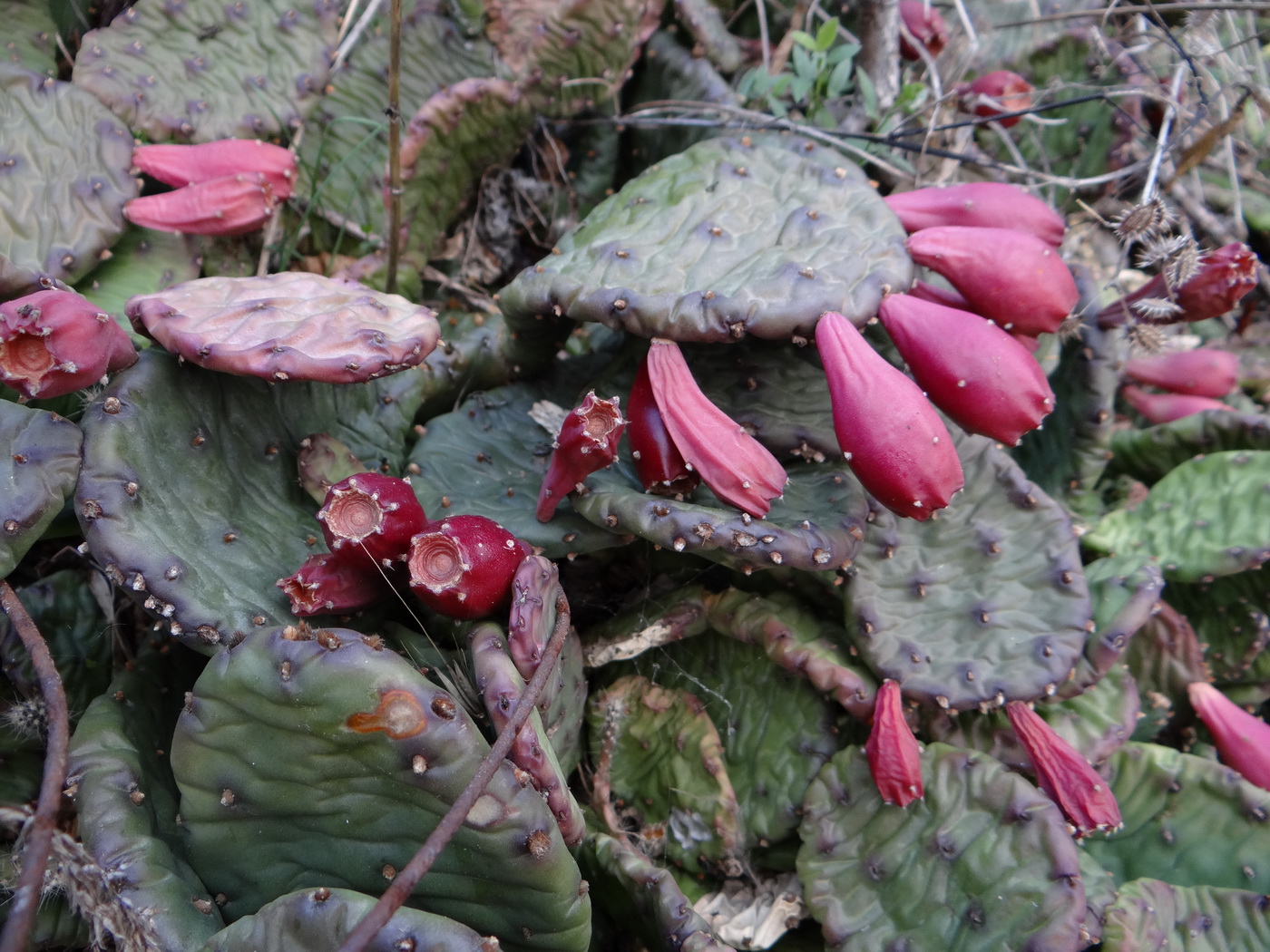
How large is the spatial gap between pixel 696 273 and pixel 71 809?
57.4 inches

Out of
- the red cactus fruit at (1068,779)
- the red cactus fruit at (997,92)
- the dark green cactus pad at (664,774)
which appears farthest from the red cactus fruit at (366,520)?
the red cactus fruit at (997,92)

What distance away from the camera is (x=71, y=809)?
4.82 feet

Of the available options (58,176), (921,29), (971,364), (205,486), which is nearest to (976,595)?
(971,364)

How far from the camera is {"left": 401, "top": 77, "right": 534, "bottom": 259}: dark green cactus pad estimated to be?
1999 mm

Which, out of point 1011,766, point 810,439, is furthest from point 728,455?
point 1011,766

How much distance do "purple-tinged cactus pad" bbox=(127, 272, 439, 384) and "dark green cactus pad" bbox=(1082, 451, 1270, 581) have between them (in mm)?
1746

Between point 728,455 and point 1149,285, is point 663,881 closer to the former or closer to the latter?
point 728,455

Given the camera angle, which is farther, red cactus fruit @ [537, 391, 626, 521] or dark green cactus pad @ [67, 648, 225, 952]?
red cactus fruit @ [537, 391, 626, 521]

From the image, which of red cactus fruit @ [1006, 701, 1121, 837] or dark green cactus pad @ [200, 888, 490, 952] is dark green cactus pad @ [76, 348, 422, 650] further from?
red cactus fruit @ [1006, 701, 1121, 837]

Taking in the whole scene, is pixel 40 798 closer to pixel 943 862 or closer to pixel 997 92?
pixel 943 862

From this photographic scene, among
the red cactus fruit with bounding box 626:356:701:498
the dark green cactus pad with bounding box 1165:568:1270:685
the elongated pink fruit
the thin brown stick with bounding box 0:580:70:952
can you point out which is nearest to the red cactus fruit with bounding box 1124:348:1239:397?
the dark green cactus pad with bounding box 1165:568:1270:685

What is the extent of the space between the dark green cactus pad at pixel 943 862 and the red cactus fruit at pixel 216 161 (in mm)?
1754

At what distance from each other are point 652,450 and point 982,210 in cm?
90

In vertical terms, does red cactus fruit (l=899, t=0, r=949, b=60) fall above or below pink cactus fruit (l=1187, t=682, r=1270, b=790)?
above
